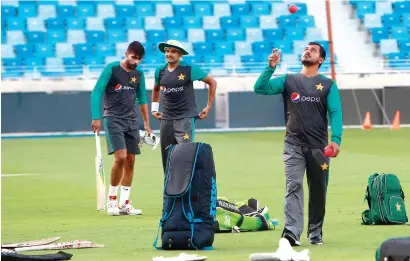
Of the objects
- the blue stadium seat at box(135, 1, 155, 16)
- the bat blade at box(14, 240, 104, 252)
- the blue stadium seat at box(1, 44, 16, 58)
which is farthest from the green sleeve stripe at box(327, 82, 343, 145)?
the blue stadium seat at box(135, 1, 155, 16)

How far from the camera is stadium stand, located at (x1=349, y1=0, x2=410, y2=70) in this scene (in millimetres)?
45062

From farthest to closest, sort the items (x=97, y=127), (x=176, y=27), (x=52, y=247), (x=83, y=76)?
(x=176, y=27) < (x=83, y=76) < (x=97, y=127) < (x=52, y=247)

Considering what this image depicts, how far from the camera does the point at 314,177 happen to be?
10.2 m

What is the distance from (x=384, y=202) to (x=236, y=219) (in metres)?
1.63

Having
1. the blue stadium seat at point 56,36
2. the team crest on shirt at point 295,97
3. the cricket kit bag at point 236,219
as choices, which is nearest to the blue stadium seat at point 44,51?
the blue stadium seat at point 56,36

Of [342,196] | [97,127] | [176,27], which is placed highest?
[176,27]

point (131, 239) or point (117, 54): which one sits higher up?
point (117, 54)

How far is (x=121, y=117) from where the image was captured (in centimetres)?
1423

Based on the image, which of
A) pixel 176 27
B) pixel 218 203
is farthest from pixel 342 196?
pixel 176 27

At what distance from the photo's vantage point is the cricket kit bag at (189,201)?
31.8 ft

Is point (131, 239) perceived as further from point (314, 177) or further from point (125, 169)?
point (125, 169)

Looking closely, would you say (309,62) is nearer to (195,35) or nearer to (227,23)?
(195,35)

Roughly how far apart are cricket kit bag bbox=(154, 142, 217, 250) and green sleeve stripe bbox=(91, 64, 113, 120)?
3.93m

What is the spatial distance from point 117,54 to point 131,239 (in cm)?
3168
